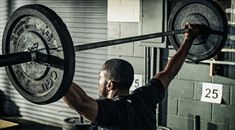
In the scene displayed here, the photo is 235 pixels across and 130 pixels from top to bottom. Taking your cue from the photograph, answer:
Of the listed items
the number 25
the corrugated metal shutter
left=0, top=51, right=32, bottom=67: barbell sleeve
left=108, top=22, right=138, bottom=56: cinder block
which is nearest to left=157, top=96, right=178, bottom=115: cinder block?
the number 25

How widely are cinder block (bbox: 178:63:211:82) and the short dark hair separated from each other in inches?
65.1

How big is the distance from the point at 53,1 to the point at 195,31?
2587 millimetres

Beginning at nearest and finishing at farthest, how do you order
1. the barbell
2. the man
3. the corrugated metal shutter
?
the barbell < the man < the corrugated metal shutter

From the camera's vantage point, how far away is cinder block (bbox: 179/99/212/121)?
3.68 m

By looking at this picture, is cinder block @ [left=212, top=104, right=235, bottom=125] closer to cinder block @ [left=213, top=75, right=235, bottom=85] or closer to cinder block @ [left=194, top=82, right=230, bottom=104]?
cinder block @ [left=194, top=82, right=230, bottom=104]

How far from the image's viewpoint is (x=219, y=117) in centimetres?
362

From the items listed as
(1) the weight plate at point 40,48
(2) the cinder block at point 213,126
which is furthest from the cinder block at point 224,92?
(1) the weight plate at point 40,48

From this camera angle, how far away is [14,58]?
1.45 meters

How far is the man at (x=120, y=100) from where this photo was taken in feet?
5.77

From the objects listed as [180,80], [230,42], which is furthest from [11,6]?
[230,42]

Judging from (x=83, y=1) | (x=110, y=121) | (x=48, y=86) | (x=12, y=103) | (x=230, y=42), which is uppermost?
(x=83, y=1)

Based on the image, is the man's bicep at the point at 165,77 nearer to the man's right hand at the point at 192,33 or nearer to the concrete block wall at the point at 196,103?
the man's right hand at the point at 192,33

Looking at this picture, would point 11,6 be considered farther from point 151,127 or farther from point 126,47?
point 151,127

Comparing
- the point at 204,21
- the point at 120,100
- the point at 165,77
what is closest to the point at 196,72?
the point at 204,21
